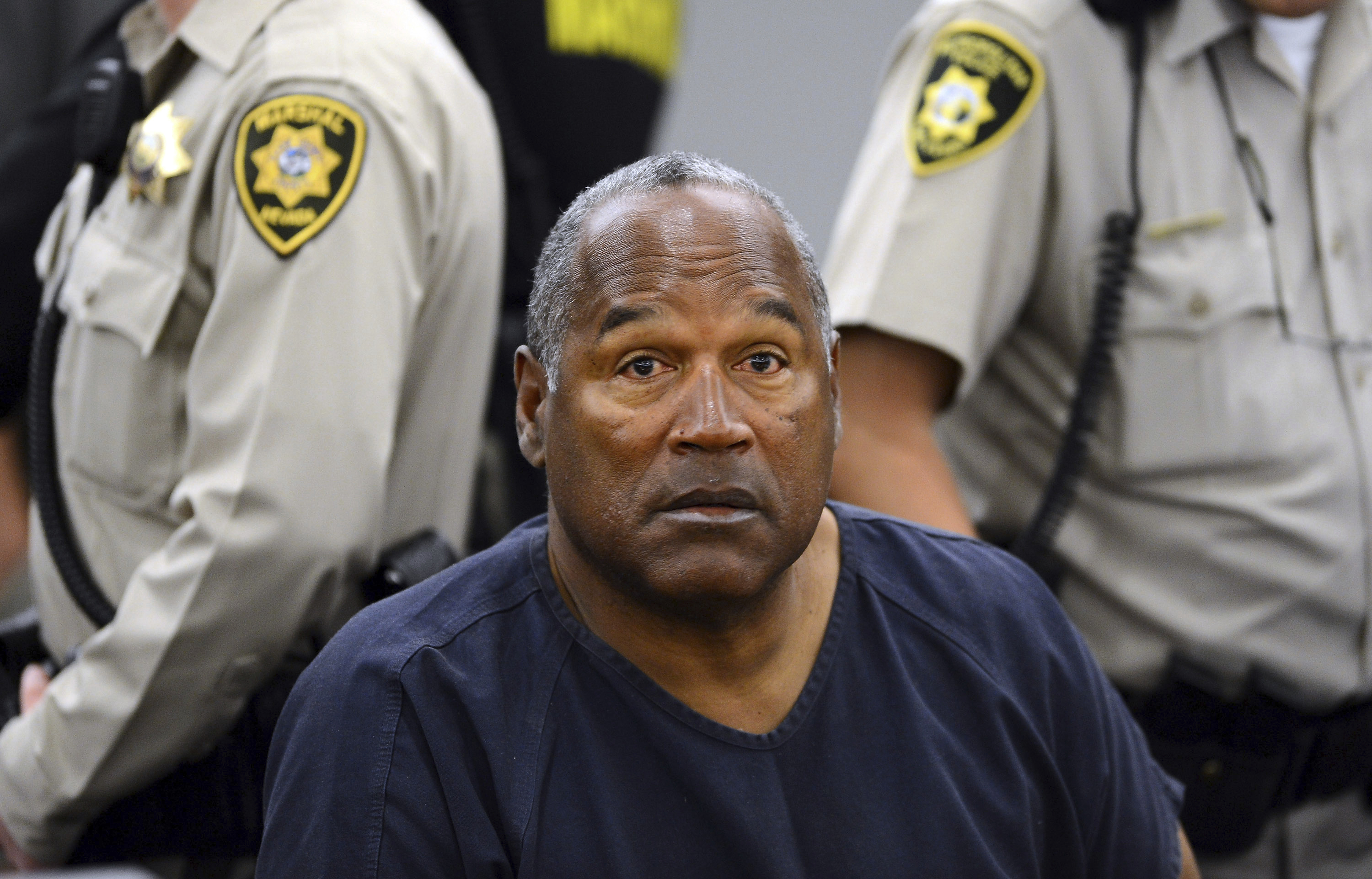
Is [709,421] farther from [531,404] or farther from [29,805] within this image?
[29,805]

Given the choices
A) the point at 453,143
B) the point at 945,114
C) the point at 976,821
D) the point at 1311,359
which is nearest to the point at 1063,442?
the point at 1311,359

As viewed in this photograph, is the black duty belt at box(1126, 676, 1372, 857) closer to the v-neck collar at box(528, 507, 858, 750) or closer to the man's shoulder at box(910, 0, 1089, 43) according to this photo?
the v-neck collar at box(528, 507, 858, 750)

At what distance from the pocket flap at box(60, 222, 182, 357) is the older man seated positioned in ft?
1.61

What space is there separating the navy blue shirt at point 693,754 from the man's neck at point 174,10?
78cm

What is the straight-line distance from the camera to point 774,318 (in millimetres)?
1074

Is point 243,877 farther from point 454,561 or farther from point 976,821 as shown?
point 976,821

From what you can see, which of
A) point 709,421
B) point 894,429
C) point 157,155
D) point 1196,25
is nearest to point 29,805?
point 157,155

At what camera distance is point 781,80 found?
128 inches

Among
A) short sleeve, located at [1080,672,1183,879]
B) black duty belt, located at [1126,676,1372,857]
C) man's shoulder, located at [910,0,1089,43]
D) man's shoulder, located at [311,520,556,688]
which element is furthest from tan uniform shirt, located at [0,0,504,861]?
black duty belt, located at [1126,676,1372,857]

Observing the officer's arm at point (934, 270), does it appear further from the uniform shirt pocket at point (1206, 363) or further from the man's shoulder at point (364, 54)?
the man's shoulder at point (364, 54)

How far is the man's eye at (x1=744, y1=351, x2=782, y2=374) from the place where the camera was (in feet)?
3.52

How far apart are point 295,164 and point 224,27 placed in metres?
0.23

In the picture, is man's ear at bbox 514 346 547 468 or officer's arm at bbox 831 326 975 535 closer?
man's ear at bbox 514 346 547 468

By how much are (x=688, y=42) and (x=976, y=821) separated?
247 cm
